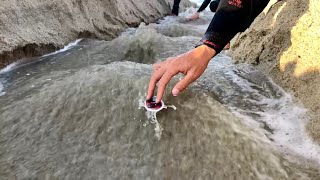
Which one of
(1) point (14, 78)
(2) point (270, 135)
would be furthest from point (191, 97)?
(1) point (14, 78)

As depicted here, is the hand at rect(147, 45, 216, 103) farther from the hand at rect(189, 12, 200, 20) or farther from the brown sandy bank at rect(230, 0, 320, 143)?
the hand at rect(189, 12, 200, 20)

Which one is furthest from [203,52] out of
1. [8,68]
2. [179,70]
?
[8,68]

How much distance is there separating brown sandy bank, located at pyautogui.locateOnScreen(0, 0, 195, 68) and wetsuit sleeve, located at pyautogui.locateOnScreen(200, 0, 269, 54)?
257cm

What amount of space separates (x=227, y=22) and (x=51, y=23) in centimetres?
312

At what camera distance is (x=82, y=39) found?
5336 millimetres

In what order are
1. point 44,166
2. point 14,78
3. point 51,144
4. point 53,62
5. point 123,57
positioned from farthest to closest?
1. point 123,57
2. point 53,62
3. point 14,78
4. point 51,144
5. point 44,166

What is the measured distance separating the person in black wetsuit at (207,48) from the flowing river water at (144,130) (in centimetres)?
38

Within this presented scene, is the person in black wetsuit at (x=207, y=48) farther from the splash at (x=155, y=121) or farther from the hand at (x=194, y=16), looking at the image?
the hand at (x=194, y=16)

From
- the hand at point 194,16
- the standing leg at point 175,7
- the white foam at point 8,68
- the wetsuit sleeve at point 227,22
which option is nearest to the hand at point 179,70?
the wetsuit sleeve at point 227,22

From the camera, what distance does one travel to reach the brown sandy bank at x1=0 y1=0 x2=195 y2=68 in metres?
4.04

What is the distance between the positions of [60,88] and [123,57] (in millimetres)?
1708

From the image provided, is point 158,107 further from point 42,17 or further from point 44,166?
point 42,17

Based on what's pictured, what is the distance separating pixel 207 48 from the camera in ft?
7.00

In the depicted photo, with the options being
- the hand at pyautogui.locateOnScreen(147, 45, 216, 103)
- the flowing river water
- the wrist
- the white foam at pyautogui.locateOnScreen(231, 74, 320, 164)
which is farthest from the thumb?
the white foam at pyautogui.locateOnScreen(231, 74, 320, 164)
